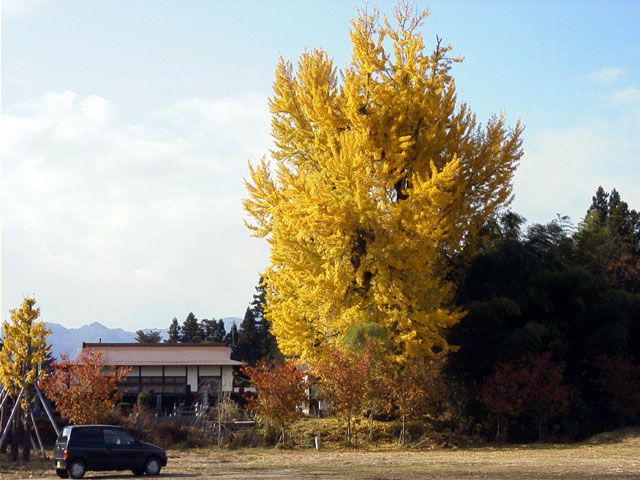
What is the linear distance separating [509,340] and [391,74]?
1187 cm

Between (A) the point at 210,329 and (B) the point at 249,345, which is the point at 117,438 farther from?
(A) the point at 210,329

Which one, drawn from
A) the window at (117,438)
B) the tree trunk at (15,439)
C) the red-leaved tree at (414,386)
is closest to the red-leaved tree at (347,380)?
the red-leaved tree at (414,386)

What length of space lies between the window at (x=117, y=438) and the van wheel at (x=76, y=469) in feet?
3.14

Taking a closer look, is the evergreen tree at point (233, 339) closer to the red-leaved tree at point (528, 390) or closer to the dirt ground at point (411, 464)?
the red-leaved tree at point (528, 390)

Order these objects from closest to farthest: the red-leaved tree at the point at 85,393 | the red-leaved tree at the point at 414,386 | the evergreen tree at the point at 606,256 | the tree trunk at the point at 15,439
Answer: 1. the tree trunk at the point at 15,439
2. the red-leaved tree at the point at 85,393
3. the red-leaved tree at the point at 414,386
4. the evergreen tree at the point at 606,256

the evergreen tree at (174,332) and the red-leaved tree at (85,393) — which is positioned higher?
the evergreen tree at (174,332)

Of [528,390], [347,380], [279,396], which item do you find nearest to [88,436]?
[279,396]

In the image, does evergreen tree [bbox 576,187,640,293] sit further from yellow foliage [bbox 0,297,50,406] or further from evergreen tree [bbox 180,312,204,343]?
evergreen tree [bbox 180,312,204,343]

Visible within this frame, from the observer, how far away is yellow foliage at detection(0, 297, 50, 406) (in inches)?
1059

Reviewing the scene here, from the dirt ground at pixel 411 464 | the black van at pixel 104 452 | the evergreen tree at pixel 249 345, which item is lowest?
the dirt ground at pixel 411 464

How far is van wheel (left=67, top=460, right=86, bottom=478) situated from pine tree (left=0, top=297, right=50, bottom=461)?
4.54m

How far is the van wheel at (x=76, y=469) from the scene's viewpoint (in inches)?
902

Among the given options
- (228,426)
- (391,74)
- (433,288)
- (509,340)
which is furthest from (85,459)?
(391,74)

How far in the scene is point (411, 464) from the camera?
80.1ft
